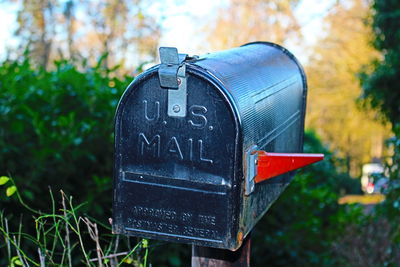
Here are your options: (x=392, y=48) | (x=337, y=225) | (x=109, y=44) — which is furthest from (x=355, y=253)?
Result: (x=109, y=44)

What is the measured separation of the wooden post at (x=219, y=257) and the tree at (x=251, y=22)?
15.1m

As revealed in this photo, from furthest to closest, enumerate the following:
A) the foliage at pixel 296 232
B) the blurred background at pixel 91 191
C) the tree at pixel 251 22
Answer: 1. the tree at pixel 251 22
2. the foliage at pixel 296 232
3. the blurred background at pixel 91 191

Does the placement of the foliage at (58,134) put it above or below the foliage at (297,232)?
above

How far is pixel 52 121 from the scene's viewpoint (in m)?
3.21

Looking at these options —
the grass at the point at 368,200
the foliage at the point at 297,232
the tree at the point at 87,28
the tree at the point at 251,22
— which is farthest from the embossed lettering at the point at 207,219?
the tree at the point at 251,22

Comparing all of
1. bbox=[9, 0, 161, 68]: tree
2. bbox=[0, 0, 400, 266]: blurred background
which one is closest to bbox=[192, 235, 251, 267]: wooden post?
bbox=[0, 0, 400, 266]: blurred background

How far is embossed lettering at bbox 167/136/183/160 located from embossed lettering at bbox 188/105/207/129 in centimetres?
6

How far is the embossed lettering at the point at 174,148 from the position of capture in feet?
4.41

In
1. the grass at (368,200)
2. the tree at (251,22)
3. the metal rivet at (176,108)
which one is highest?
the tree at (251,22)

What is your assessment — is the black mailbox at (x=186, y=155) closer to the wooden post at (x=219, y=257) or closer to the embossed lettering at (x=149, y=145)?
the embossed lettering at (x=149, y=145)

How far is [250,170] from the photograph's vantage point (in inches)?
53.9

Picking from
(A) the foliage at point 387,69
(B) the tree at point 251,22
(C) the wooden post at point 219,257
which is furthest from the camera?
(B) the tree at point 251,22

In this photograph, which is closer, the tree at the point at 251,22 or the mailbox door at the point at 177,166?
the mailbox door at the point at 177,166

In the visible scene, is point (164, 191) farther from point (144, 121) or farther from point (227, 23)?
point (227, 23)
